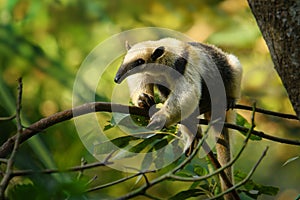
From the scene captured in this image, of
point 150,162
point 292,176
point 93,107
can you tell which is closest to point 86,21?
point 292,176

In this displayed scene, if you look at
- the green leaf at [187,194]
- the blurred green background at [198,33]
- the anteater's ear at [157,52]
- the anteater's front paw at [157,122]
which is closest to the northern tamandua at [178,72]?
the anteater's ear at [157,52]

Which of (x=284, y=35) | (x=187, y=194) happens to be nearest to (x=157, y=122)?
(x=187, y=194)

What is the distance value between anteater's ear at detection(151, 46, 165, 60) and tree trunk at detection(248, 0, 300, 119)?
989 millimetres

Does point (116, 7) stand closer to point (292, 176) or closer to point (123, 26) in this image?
point (123, 26)

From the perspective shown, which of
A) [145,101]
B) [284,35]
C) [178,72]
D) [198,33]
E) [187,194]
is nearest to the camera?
[284,35]

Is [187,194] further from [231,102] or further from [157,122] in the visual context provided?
[231,102]

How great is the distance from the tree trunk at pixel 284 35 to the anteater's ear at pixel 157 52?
0.99 metres

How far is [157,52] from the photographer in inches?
92.4

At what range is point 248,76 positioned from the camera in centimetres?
470

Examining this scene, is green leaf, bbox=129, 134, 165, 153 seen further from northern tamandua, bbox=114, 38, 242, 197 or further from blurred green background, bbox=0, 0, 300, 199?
blurred green background, bbox=0, 0, 300, 199

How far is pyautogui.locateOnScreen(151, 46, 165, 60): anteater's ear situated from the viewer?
2334 millimetres

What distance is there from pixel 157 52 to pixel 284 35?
1.06 m

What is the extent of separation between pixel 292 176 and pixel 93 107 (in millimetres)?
3290

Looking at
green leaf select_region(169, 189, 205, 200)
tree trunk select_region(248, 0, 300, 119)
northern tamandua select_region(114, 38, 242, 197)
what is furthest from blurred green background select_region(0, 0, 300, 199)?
tree trunk select_region(248, 0, 300, 119)
